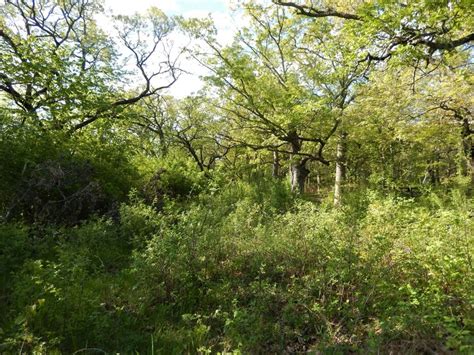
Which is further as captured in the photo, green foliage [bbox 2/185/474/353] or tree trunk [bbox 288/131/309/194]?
tree trunk [bbox 288/131/309/194]

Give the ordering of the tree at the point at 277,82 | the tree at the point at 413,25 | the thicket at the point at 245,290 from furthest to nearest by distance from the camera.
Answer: the tree at the point at 277,82
the tree at the point at 413,25
the thicket at the point at 245,290

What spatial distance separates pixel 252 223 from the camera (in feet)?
23.1

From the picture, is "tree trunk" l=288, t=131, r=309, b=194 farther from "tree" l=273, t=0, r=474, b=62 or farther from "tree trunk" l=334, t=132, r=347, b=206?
"tree" l=273, t=0, r=474, b=62

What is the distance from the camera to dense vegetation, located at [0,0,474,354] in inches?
132

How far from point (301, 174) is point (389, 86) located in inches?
191

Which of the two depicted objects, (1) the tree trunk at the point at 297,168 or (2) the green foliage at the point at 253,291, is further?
(1) the tree trunk at the point at 297,168

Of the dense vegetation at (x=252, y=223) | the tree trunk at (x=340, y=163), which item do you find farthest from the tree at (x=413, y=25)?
the tree trunk at (x=340, y=163)

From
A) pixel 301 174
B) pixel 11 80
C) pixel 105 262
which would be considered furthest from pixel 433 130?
pixel 11 80

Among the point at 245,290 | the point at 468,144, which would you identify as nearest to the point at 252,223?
the point at 245,290

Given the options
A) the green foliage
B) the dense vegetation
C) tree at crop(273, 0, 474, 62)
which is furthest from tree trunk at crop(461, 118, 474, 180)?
the green foliage

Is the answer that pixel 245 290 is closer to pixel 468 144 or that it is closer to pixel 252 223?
pixel 252 223

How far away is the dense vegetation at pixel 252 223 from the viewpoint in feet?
11.0

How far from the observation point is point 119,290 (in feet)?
13.8

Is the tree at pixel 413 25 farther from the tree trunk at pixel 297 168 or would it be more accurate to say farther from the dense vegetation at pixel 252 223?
the tree trunk at pixel 297 168
